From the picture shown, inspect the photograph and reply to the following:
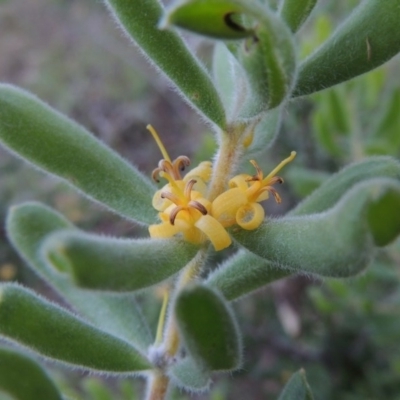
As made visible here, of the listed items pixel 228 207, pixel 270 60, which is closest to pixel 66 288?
pixel 228 207

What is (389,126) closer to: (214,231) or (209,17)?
(214,231)

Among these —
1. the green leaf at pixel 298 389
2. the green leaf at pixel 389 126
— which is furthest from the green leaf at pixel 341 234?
the green leaf at pixel 389 126

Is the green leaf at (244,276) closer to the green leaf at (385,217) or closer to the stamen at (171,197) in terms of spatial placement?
the stamen at (171,197)

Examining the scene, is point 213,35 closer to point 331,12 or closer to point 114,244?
point 114,244

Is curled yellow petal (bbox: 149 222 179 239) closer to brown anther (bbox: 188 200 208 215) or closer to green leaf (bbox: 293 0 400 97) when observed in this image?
brown anther (bbox: 188 200 208 215)

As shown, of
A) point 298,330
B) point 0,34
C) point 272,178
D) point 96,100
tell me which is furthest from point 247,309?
point 0,34
